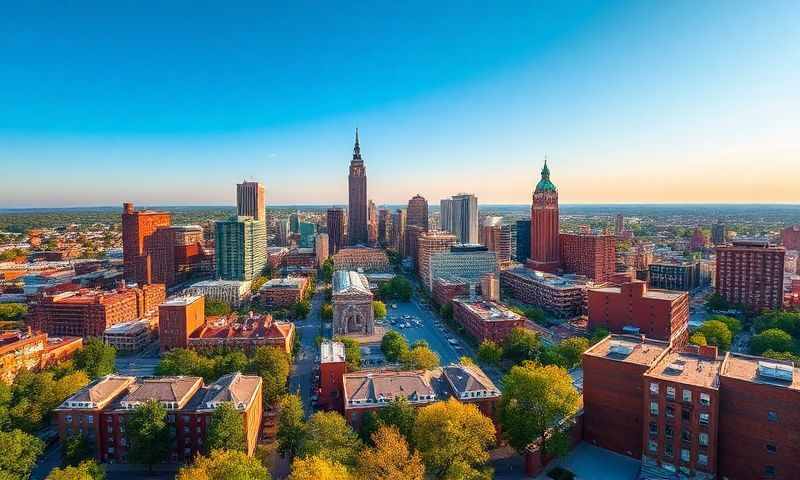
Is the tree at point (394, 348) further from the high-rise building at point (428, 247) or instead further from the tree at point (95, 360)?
the high-rise building at point (428, 247)

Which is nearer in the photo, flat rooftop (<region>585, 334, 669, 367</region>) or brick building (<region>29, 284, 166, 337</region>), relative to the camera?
flat rooftop (<region>585, 334, 669, 367</region>)

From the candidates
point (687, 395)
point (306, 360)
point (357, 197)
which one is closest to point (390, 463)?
point (687, 395)

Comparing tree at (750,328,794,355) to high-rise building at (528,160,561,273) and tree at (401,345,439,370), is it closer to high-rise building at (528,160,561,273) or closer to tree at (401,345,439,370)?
tree at (401,345,439,370)

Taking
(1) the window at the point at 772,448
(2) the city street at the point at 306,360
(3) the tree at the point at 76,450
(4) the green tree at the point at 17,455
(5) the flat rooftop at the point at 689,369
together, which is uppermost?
(5) the flat rooftop at the point at 689,369

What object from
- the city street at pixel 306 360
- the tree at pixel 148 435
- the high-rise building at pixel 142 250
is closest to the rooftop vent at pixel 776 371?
the city street at pixel 306 360

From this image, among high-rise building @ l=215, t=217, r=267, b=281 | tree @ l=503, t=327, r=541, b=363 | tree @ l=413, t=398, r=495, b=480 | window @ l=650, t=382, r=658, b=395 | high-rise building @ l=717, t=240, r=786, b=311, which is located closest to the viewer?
tree @ l=413, t=398, r=495, b=480

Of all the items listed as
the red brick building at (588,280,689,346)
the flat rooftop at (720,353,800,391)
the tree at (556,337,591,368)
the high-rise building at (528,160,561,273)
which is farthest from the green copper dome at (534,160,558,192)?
the flat rooftop at (720,353,800,391)

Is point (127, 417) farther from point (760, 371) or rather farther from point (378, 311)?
point (378, 311)
